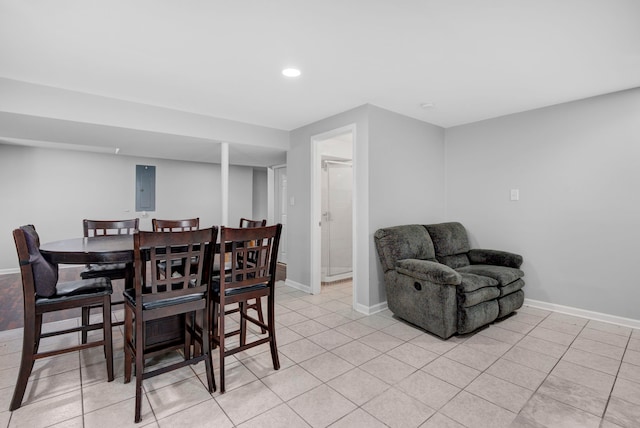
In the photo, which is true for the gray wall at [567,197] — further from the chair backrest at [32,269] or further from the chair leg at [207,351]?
the chair backrest at [32,269]

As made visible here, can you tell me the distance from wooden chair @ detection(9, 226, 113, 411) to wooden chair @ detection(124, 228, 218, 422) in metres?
0.25

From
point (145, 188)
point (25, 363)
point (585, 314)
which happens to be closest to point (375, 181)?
point (585, 314)

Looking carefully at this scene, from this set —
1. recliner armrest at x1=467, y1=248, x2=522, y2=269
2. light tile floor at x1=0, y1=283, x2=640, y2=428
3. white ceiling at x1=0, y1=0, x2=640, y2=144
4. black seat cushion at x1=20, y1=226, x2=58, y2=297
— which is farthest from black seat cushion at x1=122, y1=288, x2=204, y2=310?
recliner armrest at x1=467, y1=248, x2=522, y2=269

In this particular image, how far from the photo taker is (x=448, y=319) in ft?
8.73

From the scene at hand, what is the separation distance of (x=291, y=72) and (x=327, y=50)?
1.48 feet

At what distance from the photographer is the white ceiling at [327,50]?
1783mm

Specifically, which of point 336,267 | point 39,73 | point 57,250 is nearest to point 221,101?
point 39,73

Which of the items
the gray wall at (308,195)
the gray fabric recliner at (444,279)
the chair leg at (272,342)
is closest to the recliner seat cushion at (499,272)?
the gray fabric recliner at (444,279)

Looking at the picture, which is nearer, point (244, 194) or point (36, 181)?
point (36, 181)

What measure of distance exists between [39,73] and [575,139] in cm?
518

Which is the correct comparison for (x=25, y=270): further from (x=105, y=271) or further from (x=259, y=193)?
(x=259, y=193)

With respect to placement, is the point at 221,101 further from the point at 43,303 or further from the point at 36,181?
the point at 36,181

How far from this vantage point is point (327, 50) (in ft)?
7.34

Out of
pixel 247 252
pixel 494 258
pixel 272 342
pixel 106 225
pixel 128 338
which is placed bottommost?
pixel 272 342
